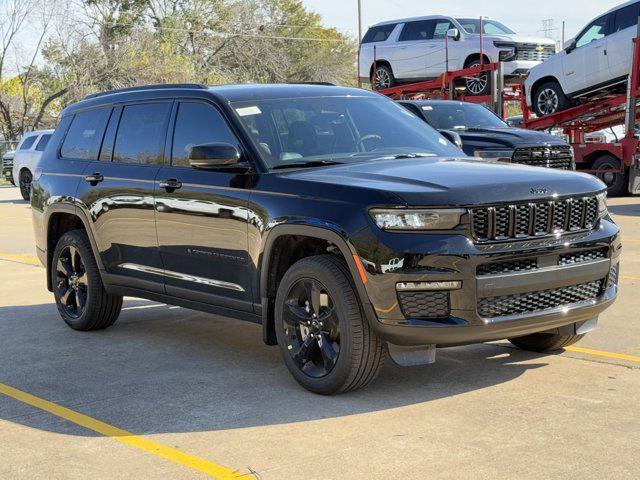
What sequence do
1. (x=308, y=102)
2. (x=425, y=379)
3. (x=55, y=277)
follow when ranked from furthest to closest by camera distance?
(x=55, y=277), (x=308, y=102), (x=425, y=379)

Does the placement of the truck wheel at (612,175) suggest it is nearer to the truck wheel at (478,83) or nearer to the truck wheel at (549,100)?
the truck wheel at (549,100)

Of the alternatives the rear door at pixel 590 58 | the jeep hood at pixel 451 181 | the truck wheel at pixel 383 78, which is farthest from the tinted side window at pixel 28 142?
the jeep hood at pixel 451 181

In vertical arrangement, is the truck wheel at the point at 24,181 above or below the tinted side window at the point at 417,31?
below

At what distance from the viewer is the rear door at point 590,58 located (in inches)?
806

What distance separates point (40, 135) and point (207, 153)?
834 inches

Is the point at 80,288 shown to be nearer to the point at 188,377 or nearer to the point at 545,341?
the point at 188,377

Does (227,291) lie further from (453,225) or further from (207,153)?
(453,225)

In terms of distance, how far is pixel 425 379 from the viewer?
626cm

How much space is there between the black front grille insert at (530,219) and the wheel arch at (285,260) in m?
0.67

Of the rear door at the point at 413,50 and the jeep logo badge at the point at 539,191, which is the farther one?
the rear door at the point at 413,50

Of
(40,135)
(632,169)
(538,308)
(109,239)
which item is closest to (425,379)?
(538,308)

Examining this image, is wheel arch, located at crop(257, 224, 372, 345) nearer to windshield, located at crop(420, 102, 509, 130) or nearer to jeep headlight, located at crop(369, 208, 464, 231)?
jeep headlight, located at crop(369, 208, 464, 231)

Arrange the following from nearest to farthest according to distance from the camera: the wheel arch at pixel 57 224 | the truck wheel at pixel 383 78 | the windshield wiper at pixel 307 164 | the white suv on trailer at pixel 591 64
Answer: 1. the windshield wiper at pixel 307 164
2. the wheel arch at pixel 57 224
3. the white suv on trailer at pixel 591 64
4. the truck wheel at pixel 383 78

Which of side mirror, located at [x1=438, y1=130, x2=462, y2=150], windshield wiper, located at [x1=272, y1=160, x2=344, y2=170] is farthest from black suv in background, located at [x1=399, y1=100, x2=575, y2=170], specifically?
windshield wiper, located at [x1=272, y1=160, x2=344, y2=170]
